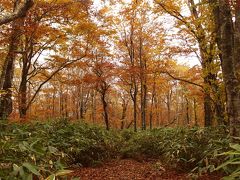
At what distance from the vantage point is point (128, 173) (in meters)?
6.80

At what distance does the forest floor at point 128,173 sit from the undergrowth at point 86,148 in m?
0.19

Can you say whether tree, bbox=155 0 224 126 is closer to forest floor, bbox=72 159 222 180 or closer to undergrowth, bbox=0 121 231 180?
undergrowth, bbox=0 121 231 180

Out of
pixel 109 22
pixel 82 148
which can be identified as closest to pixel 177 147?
pixel 82 148

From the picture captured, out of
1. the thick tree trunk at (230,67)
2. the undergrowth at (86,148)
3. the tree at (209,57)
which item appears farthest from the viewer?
the tree at (209,57)

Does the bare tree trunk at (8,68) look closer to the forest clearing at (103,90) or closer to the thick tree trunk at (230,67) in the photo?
the forest clearing at (103,90)

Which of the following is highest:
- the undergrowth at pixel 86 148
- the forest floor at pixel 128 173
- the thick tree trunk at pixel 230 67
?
the thick tree trunk at pixel 230 67

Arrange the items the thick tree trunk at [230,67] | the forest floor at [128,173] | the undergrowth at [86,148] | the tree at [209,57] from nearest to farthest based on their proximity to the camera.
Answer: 1. the undergrowth at [86,148]
2. the thick tree trunk at [230,67]
3. the forest floor at [128,173]
4. the tree at [209,57]

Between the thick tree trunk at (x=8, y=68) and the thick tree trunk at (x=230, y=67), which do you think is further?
the thick tree trunk at (x=8, y=68)

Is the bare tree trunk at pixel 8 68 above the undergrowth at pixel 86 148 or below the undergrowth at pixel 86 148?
above

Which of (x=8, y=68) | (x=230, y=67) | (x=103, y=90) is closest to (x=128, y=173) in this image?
(x=230, y=67)

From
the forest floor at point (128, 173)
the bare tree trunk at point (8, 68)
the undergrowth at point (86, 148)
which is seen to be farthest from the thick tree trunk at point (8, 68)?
the forest floor at point (128, 173)

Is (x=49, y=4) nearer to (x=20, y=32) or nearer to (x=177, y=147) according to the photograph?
(x=20, y=32)

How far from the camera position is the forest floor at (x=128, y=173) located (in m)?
5.93

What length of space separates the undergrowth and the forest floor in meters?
0.19
